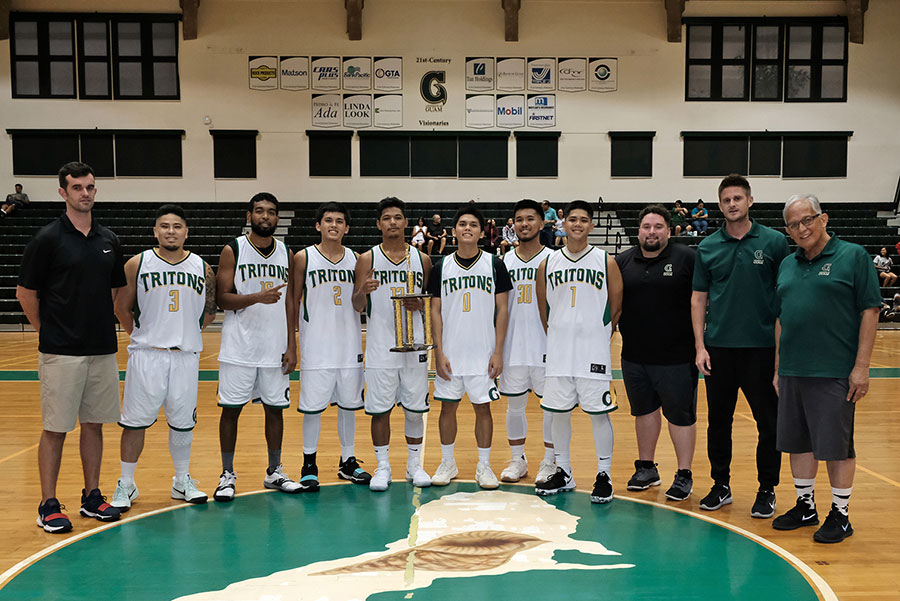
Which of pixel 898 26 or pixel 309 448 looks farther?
pixel 898 26

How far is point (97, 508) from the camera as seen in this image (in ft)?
15.2

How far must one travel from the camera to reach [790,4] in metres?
21.7

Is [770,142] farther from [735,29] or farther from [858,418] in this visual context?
[858,418]

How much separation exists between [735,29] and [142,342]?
839 inches

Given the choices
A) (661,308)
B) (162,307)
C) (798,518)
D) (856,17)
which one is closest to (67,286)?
(162,307)

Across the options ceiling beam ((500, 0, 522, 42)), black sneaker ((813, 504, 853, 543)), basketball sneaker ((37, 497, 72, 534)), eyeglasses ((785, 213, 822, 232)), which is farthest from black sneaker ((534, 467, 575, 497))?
ceiling beam ((500, 0, 522, 42))

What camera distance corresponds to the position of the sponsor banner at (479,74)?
853 inches

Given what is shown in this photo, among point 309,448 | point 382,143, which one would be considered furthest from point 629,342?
point 382,143

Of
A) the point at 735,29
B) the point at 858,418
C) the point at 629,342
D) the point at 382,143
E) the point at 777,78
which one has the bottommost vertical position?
the point at 858,418

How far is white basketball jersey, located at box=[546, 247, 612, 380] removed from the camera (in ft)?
16.3

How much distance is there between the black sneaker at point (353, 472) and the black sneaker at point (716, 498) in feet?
7.46

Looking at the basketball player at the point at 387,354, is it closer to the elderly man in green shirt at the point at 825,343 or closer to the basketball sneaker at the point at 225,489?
the basketball sneaker at the point at 225,489

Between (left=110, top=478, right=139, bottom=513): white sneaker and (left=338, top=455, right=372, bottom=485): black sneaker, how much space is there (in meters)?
1.41

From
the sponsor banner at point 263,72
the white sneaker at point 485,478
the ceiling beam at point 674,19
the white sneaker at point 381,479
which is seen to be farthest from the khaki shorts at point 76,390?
the ceiling beam at point 674,19
